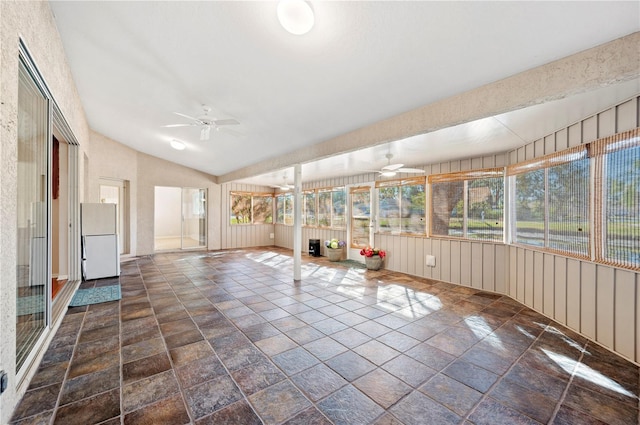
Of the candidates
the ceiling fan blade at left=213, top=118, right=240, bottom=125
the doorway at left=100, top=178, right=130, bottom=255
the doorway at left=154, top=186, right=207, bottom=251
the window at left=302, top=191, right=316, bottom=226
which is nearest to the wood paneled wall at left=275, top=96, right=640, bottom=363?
the window at left=302, top=191, right=316, bottom=226

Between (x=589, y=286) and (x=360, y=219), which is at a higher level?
(x=360, y=219)

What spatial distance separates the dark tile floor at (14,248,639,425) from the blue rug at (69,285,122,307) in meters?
0.23

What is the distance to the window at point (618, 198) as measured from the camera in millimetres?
2422

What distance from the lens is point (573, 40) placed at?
5.83 feet

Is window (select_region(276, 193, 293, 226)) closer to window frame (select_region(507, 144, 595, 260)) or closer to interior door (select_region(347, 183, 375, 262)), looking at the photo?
interior door (select_region(347, 183, 375, 262))

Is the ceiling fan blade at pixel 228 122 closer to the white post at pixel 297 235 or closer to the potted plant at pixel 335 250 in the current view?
the white post at pixel 297 235

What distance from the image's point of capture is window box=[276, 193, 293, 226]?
9695 mm

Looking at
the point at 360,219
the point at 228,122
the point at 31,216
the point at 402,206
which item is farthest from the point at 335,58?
the point at 360,219

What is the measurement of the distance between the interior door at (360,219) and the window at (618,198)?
428cm

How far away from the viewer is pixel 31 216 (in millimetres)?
2234

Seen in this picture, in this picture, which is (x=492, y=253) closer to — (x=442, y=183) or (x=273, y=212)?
(x=442, y=183)

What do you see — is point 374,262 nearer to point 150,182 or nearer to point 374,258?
point 374,258

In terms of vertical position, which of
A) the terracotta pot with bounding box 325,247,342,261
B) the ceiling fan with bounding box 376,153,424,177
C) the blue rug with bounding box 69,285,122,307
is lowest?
the blue rug with bounding box 69,285,122,307

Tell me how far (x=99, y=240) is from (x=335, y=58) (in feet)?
17.7
